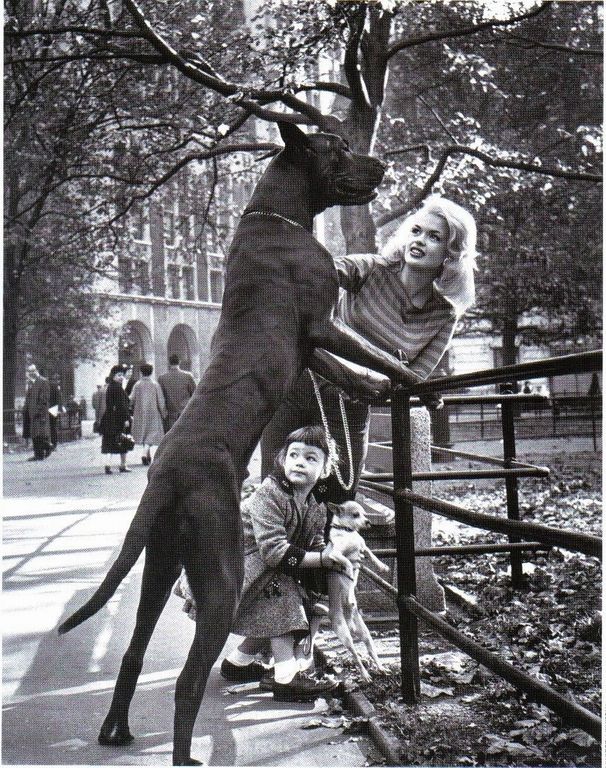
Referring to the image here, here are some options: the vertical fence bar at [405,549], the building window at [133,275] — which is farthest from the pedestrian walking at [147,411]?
the vertical fence bar at [405,549]

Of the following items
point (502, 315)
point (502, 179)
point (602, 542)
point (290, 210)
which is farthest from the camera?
point (502, 179)

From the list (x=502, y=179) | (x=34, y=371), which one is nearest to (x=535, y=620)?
(x=502, y=179)

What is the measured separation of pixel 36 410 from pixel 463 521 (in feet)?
8.99

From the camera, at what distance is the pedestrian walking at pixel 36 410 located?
4.15 metres

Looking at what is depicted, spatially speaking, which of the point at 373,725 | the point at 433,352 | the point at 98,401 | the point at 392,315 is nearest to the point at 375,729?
the point at 373,725

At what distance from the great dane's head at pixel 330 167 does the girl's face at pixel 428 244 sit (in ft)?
1.43

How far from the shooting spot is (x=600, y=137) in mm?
3951

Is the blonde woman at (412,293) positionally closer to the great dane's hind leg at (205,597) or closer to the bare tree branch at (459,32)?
the great dane's hind leg at (205,597)

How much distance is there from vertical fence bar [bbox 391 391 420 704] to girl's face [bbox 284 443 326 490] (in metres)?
0.31

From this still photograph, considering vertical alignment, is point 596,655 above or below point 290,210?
below

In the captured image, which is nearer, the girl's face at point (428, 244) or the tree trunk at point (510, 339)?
the girl's face at point (428, 244)

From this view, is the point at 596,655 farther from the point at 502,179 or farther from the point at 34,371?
the point at 34,371

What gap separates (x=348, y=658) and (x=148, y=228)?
228 cm

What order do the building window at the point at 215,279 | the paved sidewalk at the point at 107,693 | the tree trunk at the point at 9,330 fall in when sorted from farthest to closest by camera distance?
the tree trunk at the point at 9,330 < the building window at the point at 215,279 < the paved sidewalk at the point at 107,693
